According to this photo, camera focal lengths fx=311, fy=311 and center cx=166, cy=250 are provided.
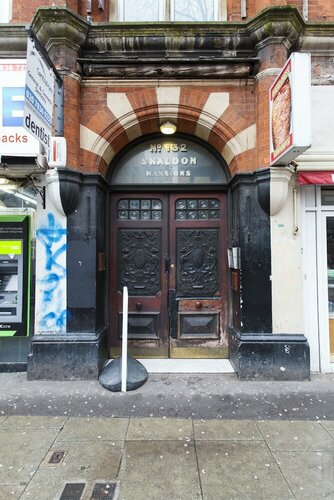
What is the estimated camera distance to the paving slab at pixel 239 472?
8.42 feet

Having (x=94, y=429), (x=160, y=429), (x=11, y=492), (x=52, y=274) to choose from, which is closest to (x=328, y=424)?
(x=160, y=429)

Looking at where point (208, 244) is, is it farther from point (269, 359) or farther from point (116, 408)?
point (116, 408)

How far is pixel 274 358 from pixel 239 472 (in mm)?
2143

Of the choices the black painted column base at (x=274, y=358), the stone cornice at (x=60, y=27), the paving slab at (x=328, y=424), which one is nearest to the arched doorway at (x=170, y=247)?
the black painted column base at (x=274, y=358)

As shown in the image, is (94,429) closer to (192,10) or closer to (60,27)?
(60,27)

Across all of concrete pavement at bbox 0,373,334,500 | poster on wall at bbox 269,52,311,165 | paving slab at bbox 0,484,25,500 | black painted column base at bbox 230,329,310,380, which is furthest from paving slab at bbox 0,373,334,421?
poster on wall at bbox 269,52,311,165

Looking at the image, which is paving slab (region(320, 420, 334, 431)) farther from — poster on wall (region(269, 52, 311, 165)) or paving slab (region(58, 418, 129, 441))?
poster on wall (region(269, 52, 311, 165))

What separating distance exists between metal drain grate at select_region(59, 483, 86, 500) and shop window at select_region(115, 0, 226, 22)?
6.64 meters

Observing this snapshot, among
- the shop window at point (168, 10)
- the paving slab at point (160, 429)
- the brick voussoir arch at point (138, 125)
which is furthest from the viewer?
the shop window at point (168, 10)

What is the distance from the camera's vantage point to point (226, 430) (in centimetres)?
346

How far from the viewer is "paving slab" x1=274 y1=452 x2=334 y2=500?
2574 mm

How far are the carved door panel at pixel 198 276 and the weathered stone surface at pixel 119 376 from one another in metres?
0.90

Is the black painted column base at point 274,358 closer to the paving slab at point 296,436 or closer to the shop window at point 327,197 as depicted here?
the paving slab at point 296,436

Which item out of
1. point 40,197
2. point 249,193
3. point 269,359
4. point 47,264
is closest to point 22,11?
point 40,197
